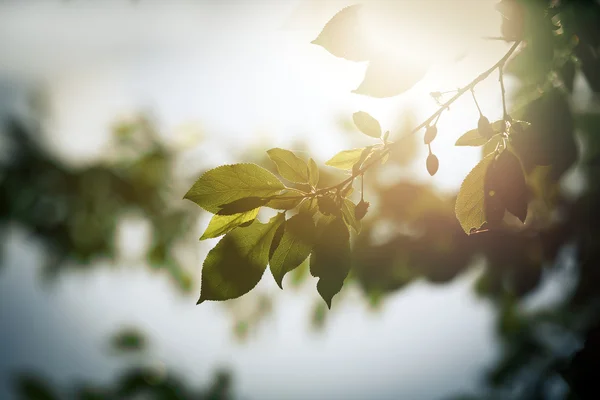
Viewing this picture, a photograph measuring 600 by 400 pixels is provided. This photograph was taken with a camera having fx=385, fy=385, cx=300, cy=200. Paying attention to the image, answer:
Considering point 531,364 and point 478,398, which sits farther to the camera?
point 478,398

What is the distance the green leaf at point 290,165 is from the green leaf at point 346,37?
6.8 inches

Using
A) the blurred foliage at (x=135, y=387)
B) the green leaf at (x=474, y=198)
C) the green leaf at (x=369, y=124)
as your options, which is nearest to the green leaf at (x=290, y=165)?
the green leaf at (x=369, y=124)

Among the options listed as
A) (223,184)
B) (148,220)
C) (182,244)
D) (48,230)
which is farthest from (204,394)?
(223,184)

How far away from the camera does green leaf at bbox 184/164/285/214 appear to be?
564mm

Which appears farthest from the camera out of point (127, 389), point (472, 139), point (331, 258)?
point (127, 389)

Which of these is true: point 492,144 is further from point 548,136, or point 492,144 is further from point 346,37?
point 346,37

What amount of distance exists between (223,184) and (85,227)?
4.08m

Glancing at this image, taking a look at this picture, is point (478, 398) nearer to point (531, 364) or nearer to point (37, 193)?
point (531, 364)

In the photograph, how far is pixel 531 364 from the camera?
4.22m

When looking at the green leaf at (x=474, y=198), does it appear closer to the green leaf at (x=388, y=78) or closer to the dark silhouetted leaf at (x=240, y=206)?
the green leaf at (x=388, y=78)

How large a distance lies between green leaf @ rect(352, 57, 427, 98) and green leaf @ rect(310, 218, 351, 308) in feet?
0.72

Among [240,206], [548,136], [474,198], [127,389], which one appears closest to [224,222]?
[240,206]

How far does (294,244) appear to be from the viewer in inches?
22.5

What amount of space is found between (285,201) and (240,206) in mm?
73
